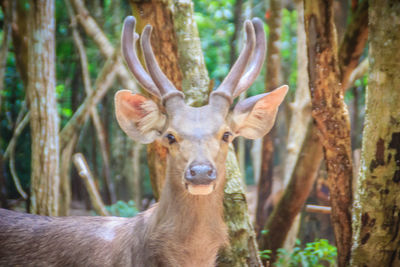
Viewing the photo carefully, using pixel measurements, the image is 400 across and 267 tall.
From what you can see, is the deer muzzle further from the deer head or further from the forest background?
the forest background

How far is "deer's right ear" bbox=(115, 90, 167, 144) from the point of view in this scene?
3.83 m

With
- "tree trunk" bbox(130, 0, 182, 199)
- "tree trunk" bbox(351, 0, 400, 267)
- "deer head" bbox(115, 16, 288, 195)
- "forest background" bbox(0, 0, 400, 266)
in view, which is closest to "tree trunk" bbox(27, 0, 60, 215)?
"forest background" bbox(0, 0, 400, 266)

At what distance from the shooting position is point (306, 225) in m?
8.66

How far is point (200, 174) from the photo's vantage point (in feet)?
10.5

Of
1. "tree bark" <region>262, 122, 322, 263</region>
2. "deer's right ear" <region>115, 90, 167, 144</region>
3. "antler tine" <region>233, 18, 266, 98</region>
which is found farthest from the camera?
"tree bark" <region>262, 122, 322, 263</region>

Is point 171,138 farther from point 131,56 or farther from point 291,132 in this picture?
point 291,132

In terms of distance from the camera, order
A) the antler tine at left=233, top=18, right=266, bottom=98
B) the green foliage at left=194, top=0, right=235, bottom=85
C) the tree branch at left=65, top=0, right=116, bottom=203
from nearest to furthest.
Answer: the antler tine at left=233, top=18, right=266, bottom=98 < the tree branch at left=65, top=0, right=116, bottom=203 < the green foliage at left=194, top=0, right=235, bottom=85

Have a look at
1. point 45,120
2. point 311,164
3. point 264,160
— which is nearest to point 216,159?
point 311,164

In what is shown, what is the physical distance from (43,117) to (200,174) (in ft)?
13.0

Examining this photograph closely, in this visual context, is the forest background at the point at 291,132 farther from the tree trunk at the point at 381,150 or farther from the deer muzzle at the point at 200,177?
the deer muzzle at the point at 200,177

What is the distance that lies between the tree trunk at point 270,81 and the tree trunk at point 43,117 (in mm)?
3391

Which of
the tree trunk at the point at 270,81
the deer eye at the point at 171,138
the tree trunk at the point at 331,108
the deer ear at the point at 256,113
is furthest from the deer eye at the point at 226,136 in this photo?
the tree trunk at the point at 270,81

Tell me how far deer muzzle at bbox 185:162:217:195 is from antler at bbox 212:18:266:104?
2.54 feet

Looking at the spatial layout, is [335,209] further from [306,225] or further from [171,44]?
[306,225]
